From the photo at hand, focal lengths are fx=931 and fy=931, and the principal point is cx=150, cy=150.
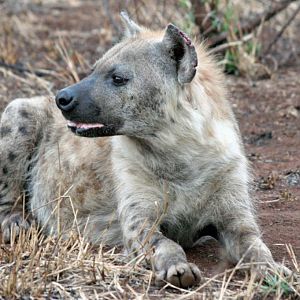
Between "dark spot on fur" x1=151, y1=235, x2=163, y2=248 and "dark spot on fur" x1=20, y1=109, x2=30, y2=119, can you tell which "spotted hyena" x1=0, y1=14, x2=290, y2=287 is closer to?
"dark spot on fur" x1=151, y1=235, x2=163, y2=248

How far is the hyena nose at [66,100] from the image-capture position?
165 inches

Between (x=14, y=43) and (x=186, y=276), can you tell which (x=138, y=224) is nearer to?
(x=186, y=276)


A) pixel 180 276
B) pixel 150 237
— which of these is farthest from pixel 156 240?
pixel 180 276

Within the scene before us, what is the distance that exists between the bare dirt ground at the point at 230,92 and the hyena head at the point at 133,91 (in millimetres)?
682

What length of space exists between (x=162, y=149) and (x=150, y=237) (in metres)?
0.47

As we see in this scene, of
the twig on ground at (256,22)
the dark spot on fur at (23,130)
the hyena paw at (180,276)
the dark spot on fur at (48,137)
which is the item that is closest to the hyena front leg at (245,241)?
the hyena paw at (180,276)

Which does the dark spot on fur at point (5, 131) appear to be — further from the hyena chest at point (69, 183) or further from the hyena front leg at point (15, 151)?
the hyena chest at point (69, 183)

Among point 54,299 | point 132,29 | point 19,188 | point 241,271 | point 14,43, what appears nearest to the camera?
point 54,299

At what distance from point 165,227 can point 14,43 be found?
16.8ft

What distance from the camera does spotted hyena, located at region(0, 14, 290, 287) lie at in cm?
423

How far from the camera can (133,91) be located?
14.0ft

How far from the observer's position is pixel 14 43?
916cm

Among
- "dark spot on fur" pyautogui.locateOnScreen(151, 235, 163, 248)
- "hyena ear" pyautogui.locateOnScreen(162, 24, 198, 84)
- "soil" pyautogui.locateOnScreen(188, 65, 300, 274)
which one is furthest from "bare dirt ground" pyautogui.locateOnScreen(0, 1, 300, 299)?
"hyena ear" pyautogui.locateOnScreen(162, 24, 198, 84)

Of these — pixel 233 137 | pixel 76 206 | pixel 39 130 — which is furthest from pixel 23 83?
pixel 233 137
